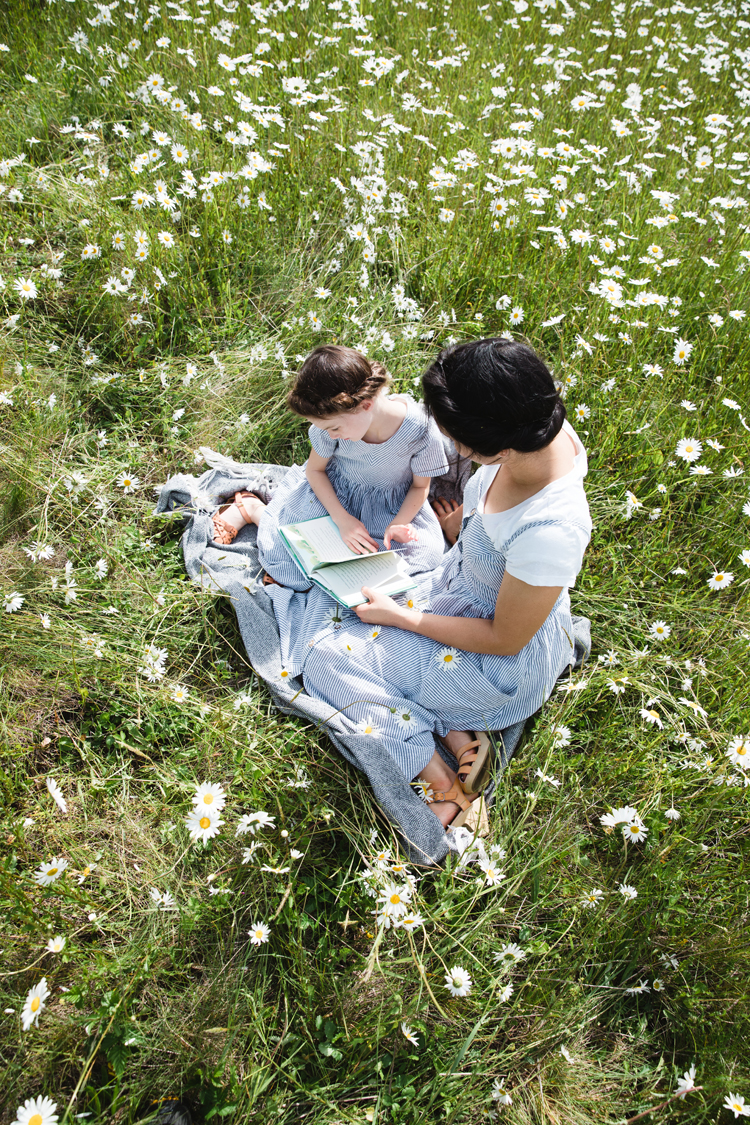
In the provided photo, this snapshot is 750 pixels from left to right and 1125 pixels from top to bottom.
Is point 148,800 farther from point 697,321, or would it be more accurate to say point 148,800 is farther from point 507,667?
point 697,321

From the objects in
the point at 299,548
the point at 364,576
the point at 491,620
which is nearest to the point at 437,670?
the point at 491,620

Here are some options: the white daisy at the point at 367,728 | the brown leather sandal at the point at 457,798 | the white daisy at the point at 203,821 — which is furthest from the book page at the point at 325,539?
the white daisy at the point at 203,821

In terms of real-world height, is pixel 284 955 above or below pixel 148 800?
below

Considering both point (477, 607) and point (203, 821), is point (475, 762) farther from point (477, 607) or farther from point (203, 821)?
point (203, 821)

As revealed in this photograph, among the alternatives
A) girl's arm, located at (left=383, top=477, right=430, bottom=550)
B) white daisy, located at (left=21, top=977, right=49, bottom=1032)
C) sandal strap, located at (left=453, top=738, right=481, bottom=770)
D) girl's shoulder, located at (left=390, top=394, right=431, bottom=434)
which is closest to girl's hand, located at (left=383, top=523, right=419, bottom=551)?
girl's arm, located at (left=383, top=477, right=430, bottom=550)

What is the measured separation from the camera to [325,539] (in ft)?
8.45

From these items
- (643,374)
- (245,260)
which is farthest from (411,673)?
(245,260)

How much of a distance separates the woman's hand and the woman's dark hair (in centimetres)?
105

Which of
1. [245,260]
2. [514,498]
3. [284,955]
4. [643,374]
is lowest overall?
[284,955]

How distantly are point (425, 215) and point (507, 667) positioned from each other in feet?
8.48

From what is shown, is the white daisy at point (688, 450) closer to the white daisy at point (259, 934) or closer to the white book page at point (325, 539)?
the white book page at point (325, 539)

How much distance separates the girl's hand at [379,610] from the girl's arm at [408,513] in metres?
0.31

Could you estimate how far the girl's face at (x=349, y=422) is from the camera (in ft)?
7.49

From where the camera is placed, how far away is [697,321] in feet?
11.1
